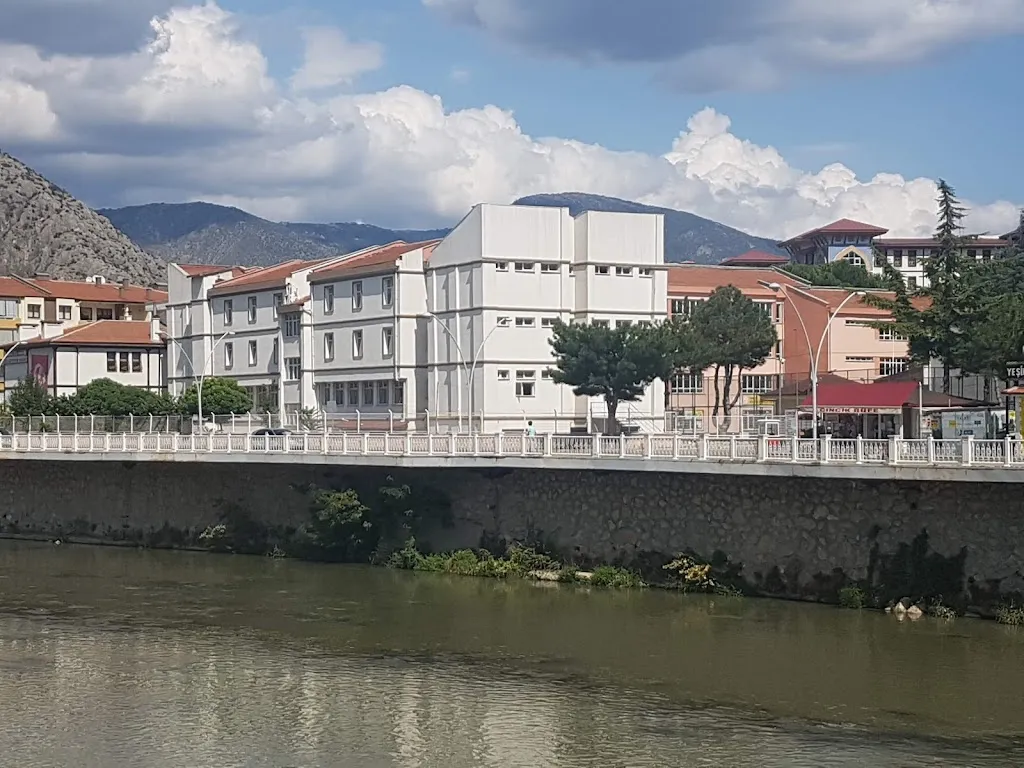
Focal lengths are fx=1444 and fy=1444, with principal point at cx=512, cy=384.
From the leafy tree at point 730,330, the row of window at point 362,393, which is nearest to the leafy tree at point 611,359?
the leafy tree at point 730,330

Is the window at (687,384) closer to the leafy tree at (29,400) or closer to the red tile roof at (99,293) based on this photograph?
the leafy tree at (29,400)

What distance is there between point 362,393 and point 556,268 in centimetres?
1227

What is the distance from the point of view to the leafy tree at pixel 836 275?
12147 cm

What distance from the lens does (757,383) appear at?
8256cm

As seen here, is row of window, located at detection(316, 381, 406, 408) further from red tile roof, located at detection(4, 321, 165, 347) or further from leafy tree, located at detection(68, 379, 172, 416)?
red tile roof, located at detection(4, 321, 165, 347)

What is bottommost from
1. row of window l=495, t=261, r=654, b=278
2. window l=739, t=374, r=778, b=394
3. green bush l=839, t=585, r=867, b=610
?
green bush l=839, t=585, r=867, b=610

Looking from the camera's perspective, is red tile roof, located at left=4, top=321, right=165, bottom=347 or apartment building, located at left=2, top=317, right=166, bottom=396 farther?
red tile roof, located at left=4, top=321, right=165, bottom=347

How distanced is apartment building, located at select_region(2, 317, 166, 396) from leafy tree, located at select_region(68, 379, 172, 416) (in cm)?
1047

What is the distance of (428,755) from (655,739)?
4052 mm

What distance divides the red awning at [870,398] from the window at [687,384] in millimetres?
28242

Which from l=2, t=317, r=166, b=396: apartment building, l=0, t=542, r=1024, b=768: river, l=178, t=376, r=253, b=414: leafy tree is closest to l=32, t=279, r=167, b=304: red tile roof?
l=2, t=317, r=166, b=396: apartment building

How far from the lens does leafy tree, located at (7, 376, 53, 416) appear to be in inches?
2899

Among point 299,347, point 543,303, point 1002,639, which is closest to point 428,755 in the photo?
point 1002,639

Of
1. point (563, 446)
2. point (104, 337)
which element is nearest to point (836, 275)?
point (104, 337)
